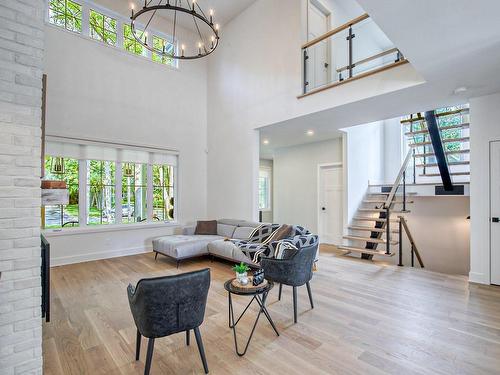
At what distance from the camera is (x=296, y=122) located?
207 inches

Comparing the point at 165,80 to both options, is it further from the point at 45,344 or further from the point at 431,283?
the point at 431,283

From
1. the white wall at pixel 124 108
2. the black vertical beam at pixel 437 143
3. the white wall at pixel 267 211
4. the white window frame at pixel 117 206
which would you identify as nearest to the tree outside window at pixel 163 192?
the white window frame at pixel 117 206

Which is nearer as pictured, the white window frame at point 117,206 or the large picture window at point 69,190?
the large picture window at point 69,190

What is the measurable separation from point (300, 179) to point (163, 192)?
12.7 ft

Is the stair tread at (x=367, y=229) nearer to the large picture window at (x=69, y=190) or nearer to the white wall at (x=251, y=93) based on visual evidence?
the white wall at (x=251, y=93)

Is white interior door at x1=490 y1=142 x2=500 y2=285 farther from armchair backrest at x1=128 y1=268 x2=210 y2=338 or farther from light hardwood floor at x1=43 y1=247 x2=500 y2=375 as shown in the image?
armchair backrest at x1=128 y1=268 x2=210 y2=338

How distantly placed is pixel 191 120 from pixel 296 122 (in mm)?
3060

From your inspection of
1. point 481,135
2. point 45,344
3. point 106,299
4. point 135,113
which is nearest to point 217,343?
point 45,344

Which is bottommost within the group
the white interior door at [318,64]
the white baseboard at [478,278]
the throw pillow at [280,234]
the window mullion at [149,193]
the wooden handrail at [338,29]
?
the white baseboard at [478,278]

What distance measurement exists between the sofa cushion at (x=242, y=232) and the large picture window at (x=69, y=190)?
325cm

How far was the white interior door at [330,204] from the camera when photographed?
269 inches

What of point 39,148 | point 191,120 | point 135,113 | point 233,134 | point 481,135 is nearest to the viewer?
point 39,148

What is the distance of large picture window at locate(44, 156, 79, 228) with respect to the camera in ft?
16.4

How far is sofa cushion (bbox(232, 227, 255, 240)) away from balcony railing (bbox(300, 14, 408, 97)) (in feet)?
9.37
